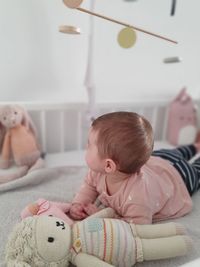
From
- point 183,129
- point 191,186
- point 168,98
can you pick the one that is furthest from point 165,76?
point 191,186

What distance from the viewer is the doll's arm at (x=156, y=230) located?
700mm

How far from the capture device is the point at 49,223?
2.07ft

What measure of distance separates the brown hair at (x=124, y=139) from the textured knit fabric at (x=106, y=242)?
5.5 inches

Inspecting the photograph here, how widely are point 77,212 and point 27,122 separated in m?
0.42

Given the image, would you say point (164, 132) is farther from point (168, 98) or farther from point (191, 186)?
point (191, 186)

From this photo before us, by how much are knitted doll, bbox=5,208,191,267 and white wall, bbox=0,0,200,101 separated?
0.62 m

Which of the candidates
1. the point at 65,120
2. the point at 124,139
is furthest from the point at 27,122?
the point at 124,139

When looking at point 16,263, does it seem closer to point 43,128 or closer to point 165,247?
point 165,247

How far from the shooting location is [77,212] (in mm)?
810

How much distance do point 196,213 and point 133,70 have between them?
617 mm

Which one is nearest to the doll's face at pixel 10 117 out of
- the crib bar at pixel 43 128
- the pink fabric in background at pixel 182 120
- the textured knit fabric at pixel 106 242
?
the crib bar at pixel 43 128

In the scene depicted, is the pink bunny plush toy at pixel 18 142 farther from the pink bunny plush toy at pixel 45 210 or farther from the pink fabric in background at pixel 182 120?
the pink fabric in background at pixel 182 120

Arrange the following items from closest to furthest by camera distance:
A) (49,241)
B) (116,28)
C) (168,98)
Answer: (49,241), (116,28), (168,98)

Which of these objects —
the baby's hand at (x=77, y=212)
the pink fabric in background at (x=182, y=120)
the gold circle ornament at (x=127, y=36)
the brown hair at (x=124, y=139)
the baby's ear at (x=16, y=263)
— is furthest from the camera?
the pink fabric in background at (x=182, y=120)
